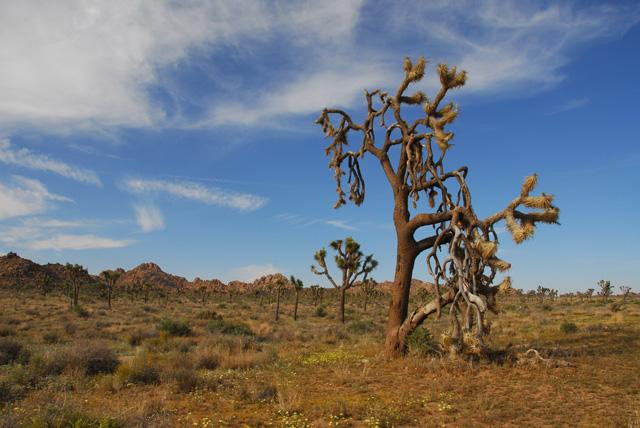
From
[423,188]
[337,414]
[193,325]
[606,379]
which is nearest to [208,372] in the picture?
[337,414]

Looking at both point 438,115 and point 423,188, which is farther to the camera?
point 423,188

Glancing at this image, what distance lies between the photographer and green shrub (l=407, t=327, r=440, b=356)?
1191cm

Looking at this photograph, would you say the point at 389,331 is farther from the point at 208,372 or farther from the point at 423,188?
the point at 208,372

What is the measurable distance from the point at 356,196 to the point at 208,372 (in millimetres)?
7707

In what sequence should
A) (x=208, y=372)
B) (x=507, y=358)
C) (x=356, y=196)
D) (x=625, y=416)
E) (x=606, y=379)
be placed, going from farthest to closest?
(x=356, y=196)
(x=208, y=372)
(x=507, y=358)
(x=606, y=379)
(x=625, y=416)

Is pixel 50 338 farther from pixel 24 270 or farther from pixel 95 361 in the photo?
pixel 24 270

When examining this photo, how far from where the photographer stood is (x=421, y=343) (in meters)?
12.1

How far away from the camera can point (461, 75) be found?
39.7ft

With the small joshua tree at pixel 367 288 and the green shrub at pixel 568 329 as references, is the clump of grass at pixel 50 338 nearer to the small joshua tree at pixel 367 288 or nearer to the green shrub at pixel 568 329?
the green shrub at pixel 568 329

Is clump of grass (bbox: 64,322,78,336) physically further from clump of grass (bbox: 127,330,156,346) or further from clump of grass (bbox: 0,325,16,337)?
clump of grass (bbox: 127,330,156,346)

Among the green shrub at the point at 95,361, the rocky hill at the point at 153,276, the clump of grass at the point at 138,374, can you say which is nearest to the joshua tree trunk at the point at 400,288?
the clump of grass at the point at 138,374

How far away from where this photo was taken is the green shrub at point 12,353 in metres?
14.3

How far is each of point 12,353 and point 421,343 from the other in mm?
13729

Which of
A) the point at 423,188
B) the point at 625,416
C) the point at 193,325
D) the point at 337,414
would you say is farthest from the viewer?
the point at 193,325
